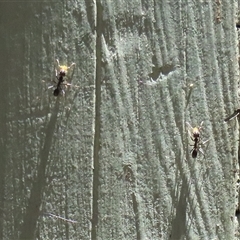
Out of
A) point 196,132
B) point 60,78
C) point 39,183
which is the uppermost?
point 60,78

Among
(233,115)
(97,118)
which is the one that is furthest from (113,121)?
(233,115)

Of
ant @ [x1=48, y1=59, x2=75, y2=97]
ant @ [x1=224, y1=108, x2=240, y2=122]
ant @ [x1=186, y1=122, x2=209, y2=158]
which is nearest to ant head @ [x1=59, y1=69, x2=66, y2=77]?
ant @ [x1=48, y1=59, x2=75, y2=97]

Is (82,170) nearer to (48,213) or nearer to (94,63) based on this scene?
(48,213)

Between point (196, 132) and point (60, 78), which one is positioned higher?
point (60, 78)

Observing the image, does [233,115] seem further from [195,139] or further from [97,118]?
[97,118]

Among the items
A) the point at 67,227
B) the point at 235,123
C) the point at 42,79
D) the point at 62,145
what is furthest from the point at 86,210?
the point at 235,123

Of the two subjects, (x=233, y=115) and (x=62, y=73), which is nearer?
(x=62, y=73)

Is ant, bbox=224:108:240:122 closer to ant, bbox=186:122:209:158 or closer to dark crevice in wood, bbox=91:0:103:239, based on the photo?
ant, bbox=186:122:209:158

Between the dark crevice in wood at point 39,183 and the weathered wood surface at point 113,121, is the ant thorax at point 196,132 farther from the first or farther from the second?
the dark crevice in wood at point 39,183

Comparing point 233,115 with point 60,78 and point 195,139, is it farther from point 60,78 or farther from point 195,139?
point 60,78
